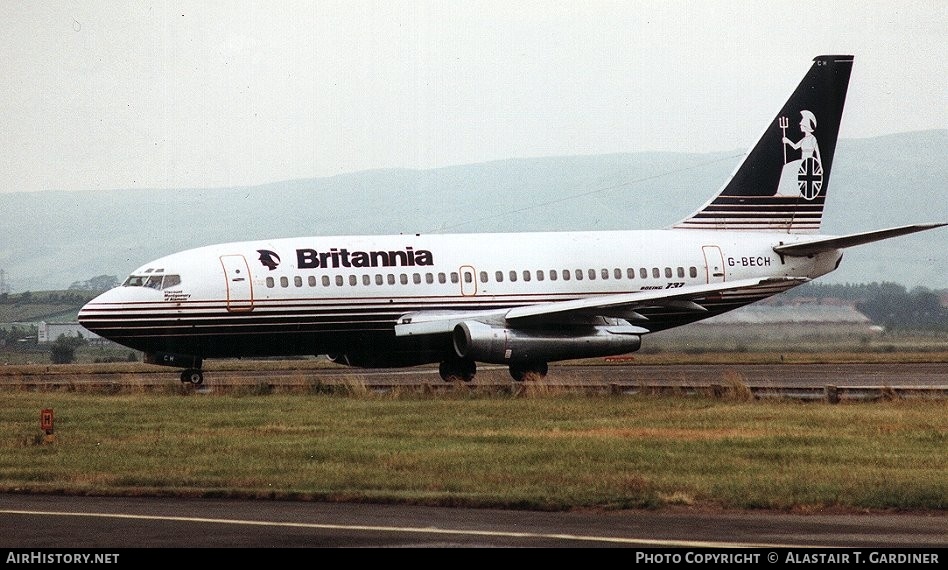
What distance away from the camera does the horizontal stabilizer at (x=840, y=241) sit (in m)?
40.9

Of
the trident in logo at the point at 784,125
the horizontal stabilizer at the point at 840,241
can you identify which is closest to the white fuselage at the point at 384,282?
the horizontal stabilizer at the point at 840,241

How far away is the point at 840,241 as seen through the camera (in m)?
43.4

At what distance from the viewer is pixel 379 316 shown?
40656 millimetres

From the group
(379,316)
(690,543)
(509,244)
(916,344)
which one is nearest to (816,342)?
(916,344)

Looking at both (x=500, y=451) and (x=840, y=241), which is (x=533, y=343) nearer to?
(x=840, y=241)

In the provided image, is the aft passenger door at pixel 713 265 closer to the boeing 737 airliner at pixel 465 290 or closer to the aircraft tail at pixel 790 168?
the boeing 737 airliner at pixel 465 290

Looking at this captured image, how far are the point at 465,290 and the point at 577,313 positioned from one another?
3.40 meters

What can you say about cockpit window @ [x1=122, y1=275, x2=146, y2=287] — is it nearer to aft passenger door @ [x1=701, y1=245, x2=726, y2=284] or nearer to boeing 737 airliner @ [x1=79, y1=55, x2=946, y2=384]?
boeing 737 airliner @ [x1=79, y1=55, x2=946, y2=384]

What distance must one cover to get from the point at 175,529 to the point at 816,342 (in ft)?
131

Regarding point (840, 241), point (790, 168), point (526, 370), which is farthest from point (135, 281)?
point (790, 168)

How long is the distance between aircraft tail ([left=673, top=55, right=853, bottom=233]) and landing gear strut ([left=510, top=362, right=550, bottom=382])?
753 centimetres

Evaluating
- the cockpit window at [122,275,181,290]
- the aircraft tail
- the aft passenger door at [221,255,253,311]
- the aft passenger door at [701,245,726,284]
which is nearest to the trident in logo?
the aircraft tail

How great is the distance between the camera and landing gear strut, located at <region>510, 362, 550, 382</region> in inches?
1598
